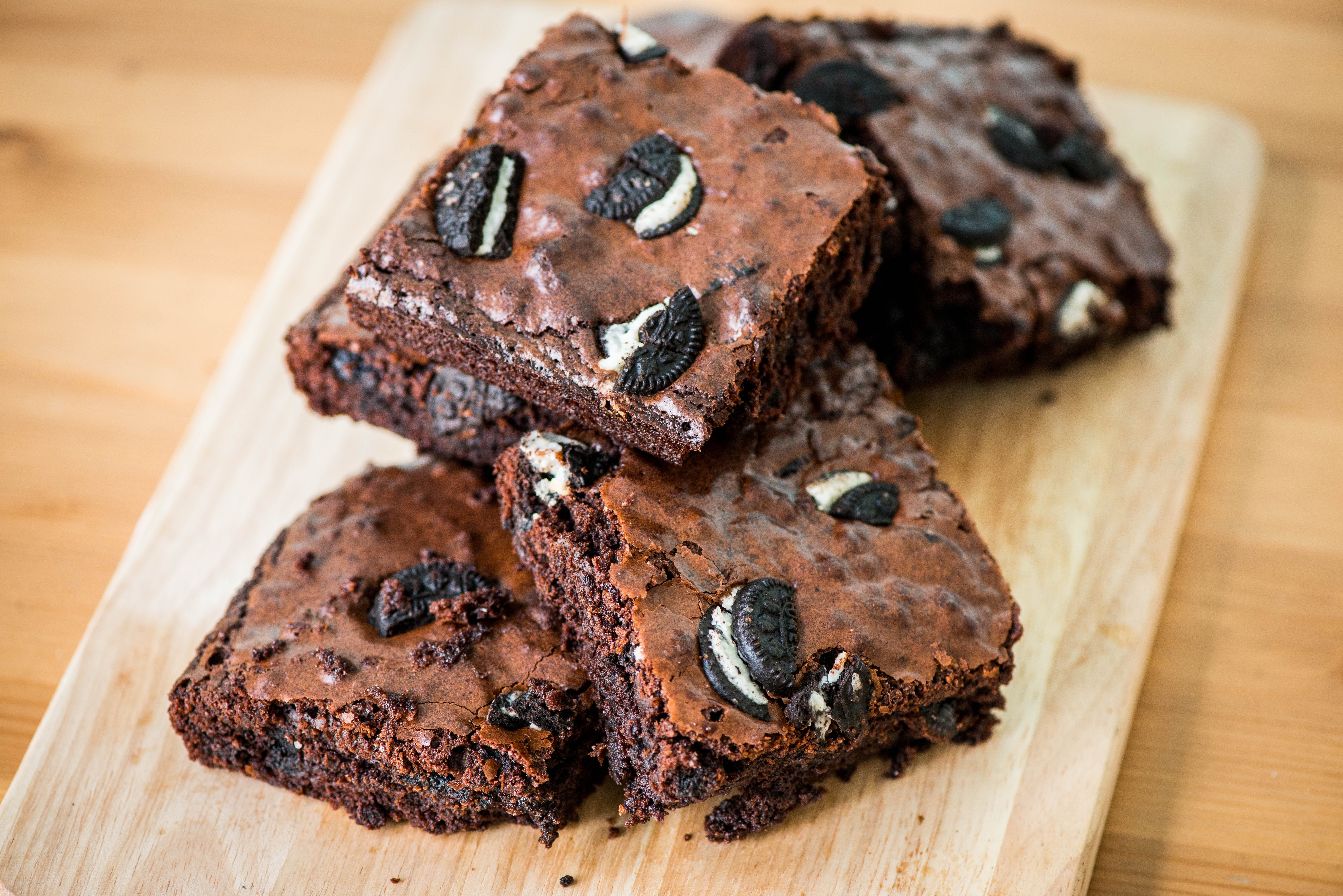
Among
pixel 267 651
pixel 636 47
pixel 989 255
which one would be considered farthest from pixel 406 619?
pixel 989 255

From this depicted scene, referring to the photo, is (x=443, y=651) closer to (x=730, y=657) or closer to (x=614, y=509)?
(x=614, y=509)

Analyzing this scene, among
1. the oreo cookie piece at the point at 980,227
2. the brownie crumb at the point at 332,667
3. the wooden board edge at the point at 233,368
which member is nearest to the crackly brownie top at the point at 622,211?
the oreo cookie piece at the point at 980,227

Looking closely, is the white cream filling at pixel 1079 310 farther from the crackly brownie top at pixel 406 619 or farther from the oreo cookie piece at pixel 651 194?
the crackly brownie top at pixel 406 619

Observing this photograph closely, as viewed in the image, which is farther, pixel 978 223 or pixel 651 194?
pixel 978 223

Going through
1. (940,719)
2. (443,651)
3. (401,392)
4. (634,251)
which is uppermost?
(634,251)

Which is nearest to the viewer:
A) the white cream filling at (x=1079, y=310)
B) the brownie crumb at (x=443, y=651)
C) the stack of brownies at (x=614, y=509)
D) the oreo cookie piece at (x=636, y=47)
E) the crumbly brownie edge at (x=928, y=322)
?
the stack of brownies at (x=614, y=509)

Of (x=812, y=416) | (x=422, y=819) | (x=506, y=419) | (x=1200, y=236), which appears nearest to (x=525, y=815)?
(x=422, y=819)
